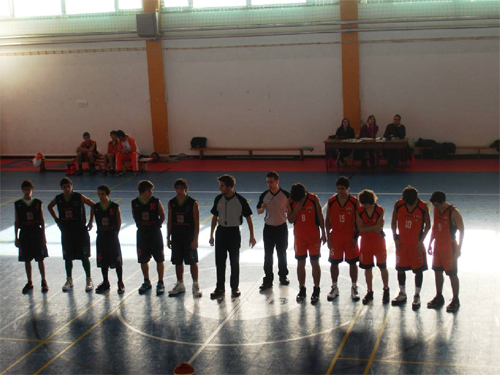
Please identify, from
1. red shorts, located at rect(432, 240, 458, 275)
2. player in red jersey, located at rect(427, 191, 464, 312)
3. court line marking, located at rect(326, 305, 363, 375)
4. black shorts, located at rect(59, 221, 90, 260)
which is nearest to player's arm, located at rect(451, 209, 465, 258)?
player in red jersey, located at rect(427, 191, 464, 312)

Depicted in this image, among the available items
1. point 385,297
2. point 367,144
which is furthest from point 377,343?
point 367,144

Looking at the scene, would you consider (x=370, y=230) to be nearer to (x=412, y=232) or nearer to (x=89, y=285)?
(x=412, y=232)

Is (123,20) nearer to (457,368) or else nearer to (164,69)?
(164,69)

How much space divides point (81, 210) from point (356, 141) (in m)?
10.8

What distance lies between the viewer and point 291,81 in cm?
2134

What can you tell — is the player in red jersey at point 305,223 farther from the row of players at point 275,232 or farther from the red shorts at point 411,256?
the red shorts at point 411,256

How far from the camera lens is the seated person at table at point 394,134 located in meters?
18.9

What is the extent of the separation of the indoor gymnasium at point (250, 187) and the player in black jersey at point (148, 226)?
3 cm

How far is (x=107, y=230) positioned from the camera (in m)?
9.55

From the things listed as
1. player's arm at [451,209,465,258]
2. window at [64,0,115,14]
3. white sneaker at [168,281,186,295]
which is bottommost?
white sneaker at [168,281,186,295]

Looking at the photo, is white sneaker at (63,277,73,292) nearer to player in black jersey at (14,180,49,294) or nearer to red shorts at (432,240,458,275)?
player in black jersey at (14,180,49,294)

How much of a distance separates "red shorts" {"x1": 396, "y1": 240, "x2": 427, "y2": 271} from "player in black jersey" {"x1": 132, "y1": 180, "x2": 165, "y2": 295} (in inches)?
127

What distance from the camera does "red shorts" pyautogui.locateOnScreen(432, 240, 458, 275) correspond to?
837cm

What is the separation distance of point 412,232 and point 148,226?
11.8ft
